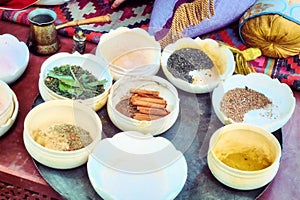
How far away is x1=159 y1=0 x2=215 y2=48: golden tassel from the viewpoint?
167cm

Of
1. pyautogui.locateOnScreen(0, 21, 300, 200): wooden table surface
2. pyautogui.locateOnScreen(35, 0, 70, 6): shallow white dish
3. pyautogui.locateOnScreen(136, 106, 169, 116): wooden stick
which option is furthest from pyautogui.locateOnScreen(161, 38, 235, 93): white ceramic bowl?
pyautogui.locateOnScreen(35, 0, 70, 6): shallow white dish

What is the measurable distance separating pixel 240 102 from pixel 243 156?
9.1 inches

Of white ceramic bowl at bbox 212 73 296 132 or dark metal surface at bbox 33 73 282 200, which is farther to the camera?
white ceramic bowl at bbox 212 73 296 132

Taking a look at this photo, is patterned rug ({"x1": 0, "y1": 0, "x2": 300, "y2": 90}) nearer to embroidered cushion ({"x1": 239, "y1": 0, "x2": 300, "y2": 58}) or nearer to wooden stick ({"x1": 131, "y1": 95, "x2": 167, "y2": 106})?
embroidered cushion ({"x1": 239, "y1": 0, "x2": 300, "y2": 58})

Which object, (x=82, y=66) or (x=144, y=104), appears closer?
(x=144, y=104)

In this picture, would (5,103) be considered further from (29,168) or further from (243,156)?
(243,156)

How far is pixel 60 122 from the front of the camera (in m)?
1.37

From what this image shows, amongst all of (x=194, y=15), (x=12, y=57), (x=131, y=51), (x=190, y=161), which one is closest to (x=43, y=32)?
(x=12, y=57)

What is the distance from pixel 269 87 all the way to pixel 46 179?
731 millimetres

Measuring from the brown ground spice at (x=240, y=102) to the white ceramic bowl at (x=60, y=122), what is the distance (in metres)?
0.38

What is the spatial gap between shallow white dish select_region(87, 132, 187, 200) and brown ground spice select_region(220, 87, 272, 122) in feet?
0.77

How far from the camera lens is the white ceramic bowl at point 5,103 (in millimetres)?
1328

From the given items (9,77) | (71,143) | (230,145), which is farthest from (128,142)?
(9,77)

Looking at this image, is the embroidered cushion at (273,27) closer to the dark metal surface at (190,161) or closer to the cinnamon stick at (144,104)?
the dark metal surface at (190,161)
